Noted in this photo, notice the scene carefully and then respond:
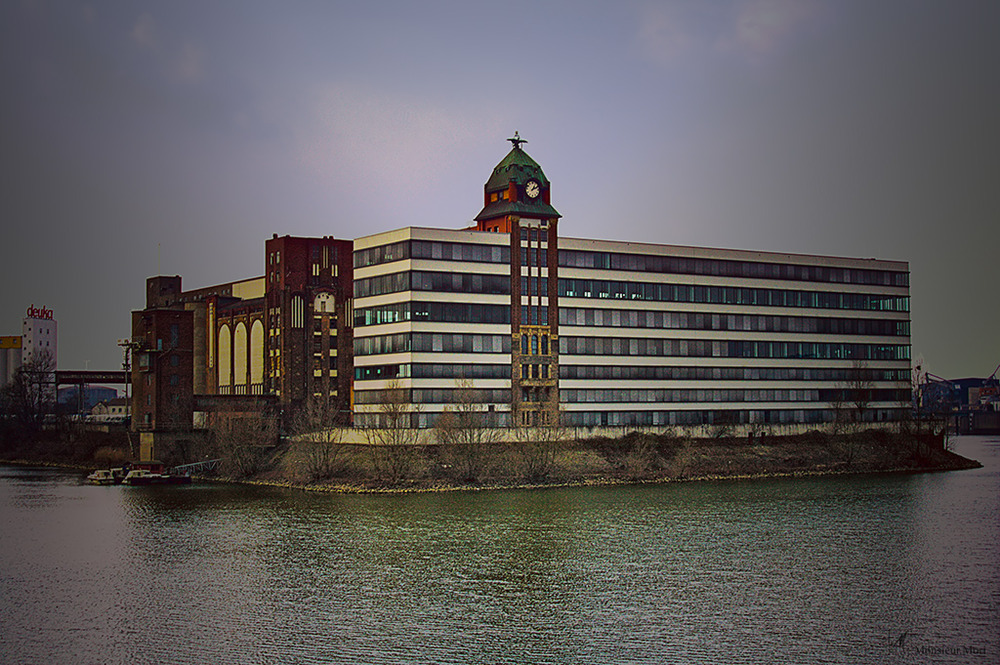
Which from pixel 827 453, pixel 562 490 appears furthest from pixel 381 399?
pixel 827 453

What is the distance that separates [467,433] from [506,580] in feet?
192

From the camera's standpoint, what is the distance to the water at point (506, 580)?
1892 inches

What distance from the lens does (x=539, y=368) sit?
134m

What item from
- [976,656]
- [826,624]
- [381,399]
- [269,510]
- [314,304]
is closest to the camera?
[976,656]

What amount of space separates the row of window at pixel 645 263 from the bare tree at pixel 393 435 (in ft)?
51.9

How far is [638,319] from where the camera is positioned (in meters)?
141

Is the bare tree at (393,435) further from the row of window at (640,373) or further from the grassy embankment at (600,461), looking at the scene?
the row of window at (640,373)

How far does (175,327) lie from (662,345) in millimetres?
68452

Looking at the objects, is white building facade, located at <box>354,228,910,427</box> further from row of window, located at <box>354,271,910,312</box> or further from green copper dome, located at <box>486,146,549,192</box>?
green copper dome, located at <box>486,146,549,192</box>

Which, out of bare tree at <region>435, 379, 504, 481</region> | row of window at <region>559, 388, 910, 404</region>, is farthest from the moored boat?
row of window at <region>559, 388, 910, 404</region>

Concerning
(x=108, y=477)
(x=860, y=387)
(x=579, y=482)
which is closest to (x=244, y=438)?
(x=108, y=477)

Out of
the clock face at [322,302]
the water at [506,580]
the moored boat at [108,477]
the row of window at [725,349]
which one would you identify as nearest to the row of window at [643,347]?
the row of window at [725,349]

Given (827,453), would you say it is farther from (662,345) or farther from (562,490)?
(562,490)

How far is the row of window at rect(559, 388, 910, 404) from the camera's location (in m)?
137
